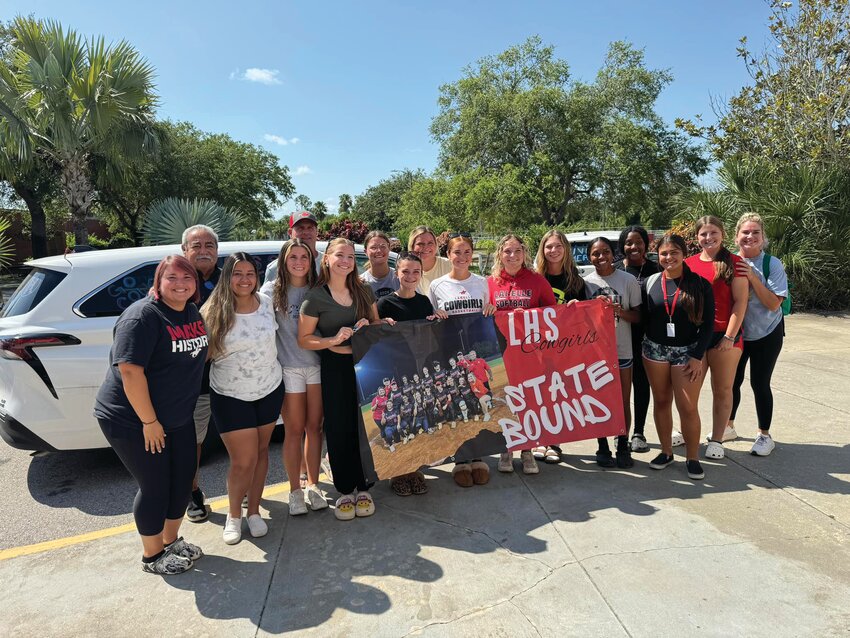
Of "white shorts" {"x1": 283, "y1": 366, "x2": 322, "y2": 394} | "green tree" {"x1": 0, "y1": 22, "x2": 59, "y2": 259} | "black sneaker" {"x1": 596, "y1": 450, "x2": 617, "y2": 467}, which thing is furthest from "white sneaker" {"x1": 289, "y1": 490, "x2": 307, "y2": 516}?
"green tree" {"x1": 0, "y1": 22, "x2": 59, "y2": 259}

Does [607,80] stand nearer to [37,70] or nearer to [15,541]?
[37,70]

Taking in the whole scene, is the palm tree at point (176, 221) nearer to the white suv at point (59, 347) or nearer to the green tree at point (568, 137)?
the white suv at point (59, 347)

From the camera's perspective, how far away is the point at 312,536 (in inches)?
127

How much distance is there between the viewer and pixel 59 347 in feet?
12.1

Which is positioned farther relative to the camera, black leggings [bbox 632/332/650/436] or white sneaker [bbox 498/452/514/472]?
black leggings [bbox 632/332/650/436]

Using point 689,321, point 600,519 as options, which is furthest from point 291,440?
point 689,321

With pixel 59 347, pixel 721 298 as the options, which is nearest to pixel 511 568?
pixel 721 298

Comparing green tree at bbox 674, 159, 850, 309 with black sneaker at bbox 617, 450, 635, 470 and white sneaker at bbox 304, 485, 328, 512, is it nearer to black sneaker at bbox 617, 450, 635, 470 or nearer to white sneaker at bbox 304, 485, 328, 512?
black sneaker at bbox 617, 450, 635, 470

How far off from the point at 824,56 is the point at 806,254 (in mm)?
5113

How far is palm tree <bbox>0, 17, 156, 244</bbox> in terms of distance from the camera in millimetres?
11055

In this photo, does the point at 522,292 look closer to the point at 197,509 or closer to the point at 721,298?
the point at 721,298

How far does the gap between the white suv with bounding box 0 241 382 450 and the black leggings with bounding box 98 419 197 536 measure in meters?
1.28

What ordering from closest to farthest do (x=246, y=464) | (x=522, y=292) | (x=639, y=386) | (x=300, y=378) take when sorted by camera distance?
(x=246, y=464) → (x=300, y=378) → (x=522, y=292) → (x=639, y=386)

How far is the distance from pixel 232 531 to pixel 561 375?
2.51 meters
